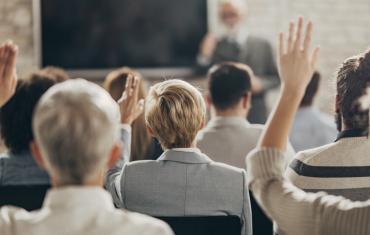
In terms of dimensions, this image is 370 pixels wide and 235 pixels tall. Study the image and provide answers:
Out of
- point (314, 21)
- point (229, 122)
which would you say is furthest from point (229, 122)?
point (314, 21)

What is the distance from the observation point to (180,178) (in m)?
2.37

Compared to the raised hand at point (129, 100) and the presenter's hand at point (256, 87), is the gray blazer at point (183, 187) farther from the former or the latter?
the presenter's hand at point (256, 87)

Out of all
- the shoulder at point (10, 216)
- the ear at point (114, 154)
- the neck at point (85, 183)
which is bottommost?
the shoulder at point (10, 216)

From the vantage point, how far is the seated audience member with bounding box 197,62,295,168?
321cm

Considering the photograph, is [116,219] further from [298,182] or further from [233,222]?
[298,182]

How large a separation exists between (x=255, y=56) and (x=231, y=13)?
0.42 m

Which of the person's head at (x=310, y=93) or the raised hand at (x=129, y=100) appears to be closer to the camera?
the raised hand at (x=129, y=100)

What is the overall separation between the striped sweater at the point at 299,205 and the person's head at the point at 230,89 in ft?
6.68

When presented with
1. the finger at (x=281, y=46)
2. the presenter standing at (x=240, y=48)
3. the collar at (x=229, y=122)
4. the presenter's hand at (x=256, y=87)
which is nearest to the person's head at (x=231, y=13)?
the presenter standing at (x=240, y=48)

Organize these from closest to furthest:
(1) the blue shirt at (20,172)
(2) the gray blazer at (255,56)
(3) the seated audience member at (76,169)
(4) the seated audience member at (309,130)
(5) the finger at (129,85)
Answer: (3) the seated audience member at (76,169), (5) the finger at (129,85), (1) the blue shirt at (20,172), (4) the seated audience member at (309,130), (2) the gray blazer at (255,56)

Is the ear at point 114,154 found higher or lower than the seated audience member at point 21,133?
higher

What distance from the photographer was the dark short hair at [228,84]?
354 centimetres

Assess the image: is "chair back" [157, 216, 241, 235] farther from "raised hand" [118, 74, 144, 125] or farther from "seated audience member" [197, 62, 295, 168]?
"seated audience member" [197, 62, 295, 168]

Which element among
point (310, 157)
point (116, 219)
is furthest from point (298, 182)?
point (116, 219)
